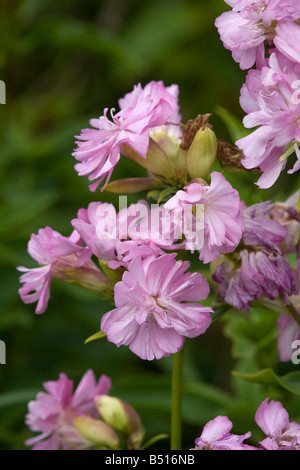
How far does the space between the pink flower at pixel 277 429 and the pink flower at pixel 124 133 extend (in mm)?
296

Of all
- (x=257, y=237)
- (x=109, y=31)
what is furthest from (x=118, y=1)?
(x=257, y=237)

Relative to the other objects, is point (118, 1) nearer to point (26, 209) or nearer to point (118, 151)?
point (26, 209)

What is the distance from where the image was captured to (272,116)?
0.74 metres

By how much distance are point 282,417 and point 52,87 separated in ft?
6.05

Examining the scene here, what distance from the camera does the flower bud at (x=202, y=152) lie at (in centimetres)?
80

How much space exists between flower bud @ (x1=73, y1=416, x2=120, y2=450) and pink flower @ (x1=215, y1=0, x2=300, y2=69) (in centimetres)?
49

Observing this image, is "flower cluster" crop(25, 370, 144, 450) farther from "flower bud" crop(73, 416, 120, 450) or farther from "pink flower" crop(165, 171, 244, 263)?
"pink flower" crop(165, 171, 244, 263)

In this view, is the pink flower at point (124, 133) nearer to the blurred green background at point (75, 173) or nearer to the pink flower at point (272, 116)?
the pink flower at point (272, 116)

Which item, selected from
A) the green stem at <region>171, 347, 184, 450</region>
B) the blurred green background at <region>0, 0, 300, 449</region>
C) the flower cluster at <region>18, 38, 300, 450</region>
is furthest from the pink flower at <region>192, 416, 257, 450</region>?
the blurred green background at <region>0, 0, 300, 449</region>

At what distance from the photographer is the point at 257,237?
2.63ft

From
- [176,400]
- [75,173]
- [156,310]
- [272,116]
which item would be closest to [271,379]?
[176,400]

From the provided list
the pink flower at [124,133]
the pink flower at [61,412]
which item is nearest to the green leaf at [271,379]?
the pink flower at [61,412]

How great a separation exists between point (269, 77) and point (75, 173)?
38.9 inches

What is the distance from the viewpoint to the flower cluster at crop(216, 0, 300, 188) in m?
0.73
